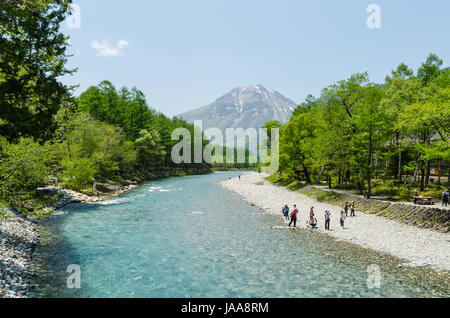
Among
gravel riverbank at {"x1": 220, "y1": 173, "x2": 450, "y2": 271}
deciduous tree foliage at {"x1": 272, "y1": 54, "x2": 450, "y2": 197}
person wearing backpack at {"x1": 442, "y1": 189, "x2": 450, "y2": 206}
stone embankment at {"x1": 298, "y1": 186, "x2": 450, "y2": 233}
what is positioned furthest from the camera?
deciduous tree foliage at {"x1": 272, "y1": 54, "x2": 450, "y2": 197}

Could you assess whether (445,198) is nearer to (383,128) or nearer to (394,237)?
(394,237)

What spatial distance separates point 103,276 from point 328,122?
42231mm

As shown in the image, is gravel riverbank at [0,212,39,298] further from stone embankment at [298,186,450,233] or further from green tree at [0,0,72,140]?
stone embankment at [298,186,450,233]

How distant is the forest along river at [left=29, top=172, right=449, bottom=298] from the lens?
1373 cm

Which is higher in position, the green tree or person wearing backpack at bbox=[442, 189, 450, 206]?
the green tree

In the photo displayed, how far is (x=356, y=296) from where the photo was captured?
1312 cm

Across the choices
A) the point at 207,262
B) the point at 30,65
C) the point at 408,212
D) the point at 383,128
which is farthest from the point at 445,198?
the point at 30,65

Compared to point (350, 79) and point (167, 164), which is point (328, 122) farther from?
point (167, 164)

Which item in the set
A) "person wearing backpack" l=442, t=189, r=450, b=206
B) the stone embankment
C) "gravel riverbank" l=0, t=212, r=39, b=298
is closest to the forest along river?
"gravel riverbank" l=0, t=212, r=39, b=298

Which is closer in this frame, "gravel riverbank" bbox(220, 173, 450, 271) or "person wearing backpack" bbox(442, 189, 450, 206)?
"gravel riverbank" bbox(220, 173, 450, 271)

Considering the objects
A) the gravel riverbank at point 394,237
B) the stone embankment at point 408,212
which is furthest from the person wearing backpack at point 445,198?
the gravel riverbank at point 394,237

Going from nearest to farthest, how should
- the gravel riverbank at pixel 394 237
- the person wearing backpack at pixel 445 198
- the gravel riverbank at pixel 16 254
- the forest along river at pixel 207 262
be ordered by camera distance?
the gravel riverbank at pixel 16 254, the forest along river at pixel 207 262, the gravel riverbank at pixel 394 237, the person wearing backpack at pixel 445 198

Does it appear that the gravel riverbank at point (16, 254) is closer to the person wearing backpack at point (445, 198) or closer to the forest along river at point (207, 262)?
the forest along river at point (207, 262)

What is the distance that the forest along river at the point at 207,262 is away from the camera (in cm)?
1373
